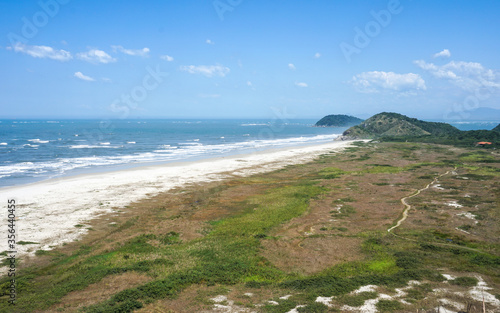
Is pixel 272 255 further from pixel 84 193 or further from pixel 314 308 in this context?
pixel 84 193

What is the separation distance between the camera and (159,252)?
19.4 m

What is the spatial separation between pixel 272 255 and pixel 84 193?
26342 millimetres

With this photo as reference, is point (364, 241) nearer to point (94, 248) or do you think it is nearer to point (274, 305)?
point (274, 305)

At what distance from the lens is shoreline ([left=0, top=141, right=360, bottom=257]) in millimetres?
22844

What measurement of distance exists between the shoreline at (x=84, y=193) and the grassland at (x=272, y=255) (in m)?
2.36

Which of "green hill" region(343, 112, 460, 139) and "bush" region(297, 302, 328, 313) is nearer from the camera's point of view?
"bush" region(297, 302, 328, 313)

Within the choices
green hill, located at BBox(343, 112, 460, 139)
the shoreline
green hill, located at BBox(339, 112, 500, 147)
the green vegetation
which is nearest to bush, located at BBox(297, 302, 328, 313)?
Result: the green vegetation

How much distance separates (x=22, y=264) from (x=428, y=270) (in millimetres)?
23213

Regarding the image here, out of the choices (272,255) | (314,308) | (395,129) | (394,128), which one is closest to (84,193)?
(272,255)

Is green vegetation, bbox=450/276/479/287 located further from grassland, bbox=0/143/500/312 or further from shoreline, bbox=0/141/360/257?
shoreline, bbox=0/141/360/257

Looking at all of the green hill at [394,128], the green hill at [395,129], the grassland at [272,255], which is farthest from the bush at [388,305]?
the green hill at [394,128]

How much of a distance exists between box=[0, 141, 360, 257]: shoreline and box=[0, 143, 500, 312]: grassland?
2.36 meters

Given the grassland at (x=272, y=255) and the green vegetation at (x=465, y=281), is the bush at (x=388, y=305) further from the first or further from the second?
the green vegetation at (x=465, y=281)

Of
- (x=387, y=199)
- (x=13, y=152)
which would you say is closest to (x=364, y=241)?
(x=387, y=199)
